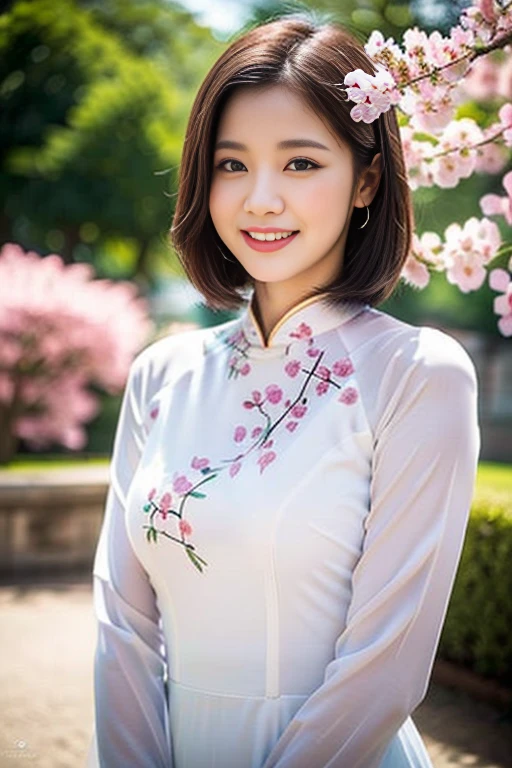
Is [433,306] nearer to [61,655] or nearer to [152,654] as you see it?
[61,655]

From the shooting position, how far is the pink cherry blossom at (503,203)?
1.64m

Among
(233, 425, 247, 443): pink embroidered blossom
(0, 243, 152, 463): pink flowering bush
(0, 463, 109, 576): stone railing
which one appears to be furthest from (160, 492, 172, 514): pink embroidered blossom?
(0, 243, 152, 463): pink flowering bush

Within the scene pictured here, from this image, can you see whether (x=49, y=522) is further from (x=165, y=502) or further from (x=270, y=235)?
(x=270, y=235)

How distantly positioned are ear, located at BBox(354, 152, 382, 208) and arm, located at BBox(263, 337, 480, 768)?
0.33 m

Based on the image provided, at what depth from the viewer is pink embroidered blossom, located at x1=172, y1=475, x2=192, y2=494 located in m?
1.53

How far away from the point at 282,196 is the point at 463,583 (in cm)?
260

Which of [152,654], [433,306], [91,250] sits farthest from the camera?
[433,306]

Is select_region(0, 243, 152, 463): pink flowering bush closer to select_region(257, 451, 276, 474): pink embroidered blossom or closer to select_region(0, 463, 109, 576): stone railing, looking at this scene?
select_region(0, 463, 109, 576): stone railing

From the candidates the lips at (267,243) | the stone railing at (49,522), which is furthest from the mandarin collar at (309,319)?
the stone railing at (49,522)

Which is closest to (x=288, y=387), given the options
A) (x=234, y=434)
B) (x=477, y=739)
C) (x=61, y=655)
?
(x=234, y=434)

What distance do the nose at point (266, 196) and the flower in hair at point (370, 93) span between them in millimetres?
154

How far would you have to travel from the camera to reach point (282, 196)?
1.50m

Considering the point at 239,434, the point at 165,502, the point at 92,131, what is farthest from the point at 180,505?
the point at 92,131

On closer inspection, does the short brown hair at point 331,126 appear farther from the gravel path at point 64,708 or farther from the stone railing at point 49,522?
the stone railing at point 49,522
